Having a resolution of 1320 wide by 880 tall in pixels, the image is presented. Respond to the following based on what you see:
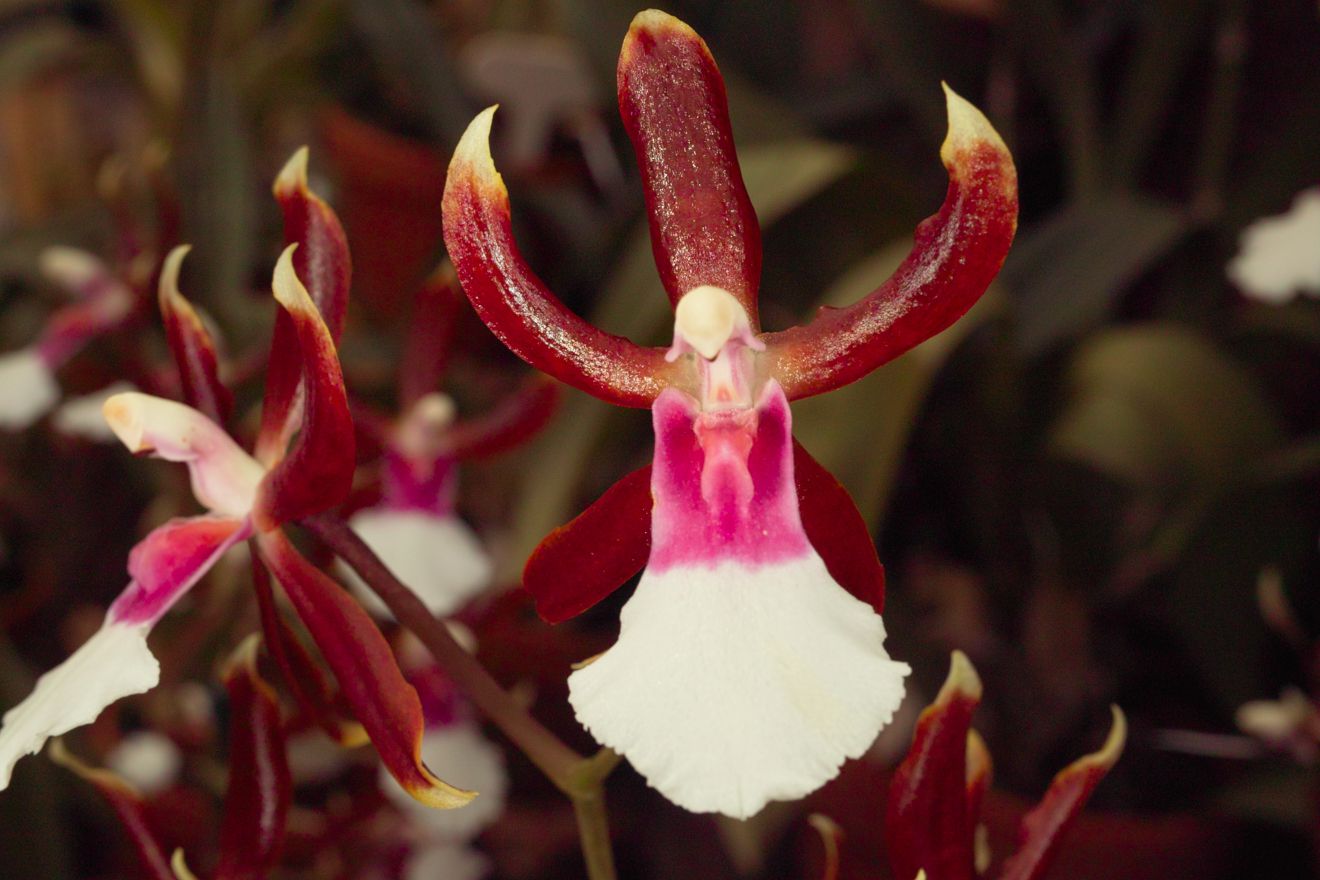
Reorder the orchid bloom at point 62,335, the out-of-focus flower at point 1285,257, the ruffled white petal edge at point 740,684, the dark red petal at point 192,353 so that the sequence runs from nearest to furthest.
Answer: the ruffled white petal edge at point 740,684
the dark red petal at point 192,353
the out-of-focus flower at point 1285,257
the orchid bloom at point 62,335

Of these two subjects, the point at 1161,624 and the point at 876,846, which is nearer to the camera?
the point at 876,846

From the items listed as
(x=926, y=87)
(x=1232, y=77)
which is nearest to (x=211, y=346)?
(x=926, y=87)

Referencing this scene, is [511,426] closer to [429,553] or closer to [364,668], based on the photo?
[429,553]

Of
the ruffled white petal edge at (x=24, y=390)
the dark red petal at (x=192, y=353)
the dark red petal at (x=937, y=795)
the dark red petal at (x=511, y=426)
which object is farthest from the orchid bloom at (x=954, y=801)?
the ruffled white petal edge at (x=24, y=390)

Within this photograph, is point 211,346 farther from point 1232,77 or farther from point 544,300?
point 1232,77

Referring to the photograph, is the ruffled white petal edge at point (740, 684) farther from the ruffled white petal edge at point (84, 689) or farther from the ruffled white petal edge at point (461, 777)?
the ruffled white petal edge at point (461, 777)

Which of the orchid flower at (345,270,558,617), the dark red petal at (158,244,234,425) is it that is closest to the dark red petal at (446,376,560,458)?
the orchid flower at (345,270,558,617)
